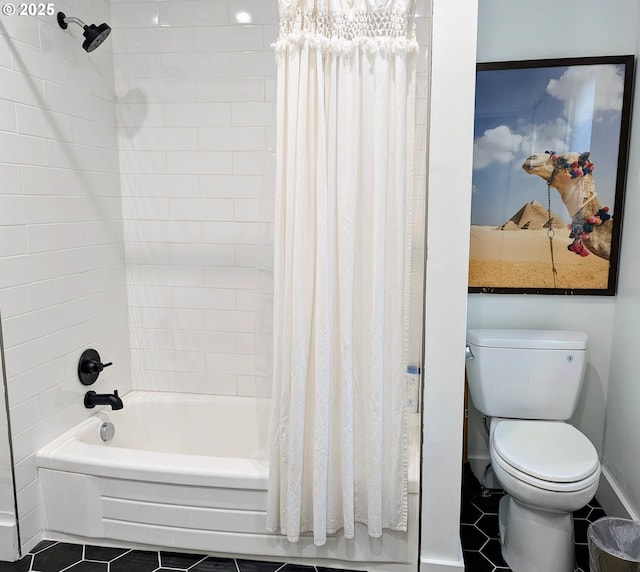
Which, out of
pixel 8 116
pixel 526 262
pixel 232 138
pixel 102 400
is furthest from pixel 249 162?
pixel 526 262

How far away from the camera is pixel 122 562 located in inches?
80.3

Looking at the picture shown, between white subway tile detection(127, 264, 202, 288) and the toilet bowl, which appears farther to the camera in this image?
white subway tile detection(127, 264, 202, 288)

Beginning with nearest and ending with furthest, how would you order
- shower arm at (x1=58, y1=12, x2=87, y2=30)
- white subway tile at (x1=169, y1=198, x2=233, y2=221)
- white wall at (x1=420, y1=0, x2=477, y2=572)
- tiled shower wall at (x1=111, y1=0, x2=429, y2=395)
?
white wall at (x1=420, y1=0, x2=477, y2=572)
shower arm at (x1=58, y1=12, x2=87, y2=30)
tiled shower wall at (x1=111, y1=0, x2=429, y2=395)
white subway tile at (x1=169, y1=198, x2=233, y2=221)

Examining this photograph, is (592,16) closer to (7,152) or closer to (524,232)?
(524,232)

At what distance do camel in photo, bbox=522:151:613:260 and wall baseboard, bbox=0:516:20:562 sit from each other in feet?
8.16

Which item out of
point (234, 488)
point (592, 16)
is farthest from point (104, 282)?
point (592, 16)

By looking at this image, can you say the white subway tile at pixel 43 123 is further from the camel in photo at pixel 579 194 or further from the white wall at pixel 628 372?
the white wall at pixel 628 372

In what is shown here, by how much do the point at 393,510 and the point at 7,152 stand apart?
5.94 feet

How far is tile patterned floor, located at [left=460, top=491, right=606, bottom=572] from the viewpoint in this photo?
6.75 feet

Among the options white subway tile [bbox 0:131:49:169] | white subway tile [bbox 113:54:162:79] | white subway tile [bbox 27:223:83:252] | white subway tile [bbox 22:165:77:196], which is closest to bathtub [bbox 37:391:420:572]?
white subway tile [bbox 27:223:83:252]

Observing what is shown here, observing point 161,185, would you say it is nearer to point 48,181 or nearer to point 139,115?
point 139,115

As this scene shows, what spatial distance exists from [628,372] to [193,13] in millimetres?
2374

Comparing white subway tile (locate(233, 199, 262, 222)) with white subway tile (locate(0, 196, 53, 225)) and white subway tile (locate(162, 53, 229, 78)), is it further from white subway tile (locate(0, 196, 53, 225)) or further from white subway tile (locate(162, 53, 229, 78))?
white subway tile (locate(0, 196, 53, 225))

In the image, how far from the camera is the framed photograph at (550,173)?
7.58 feet
